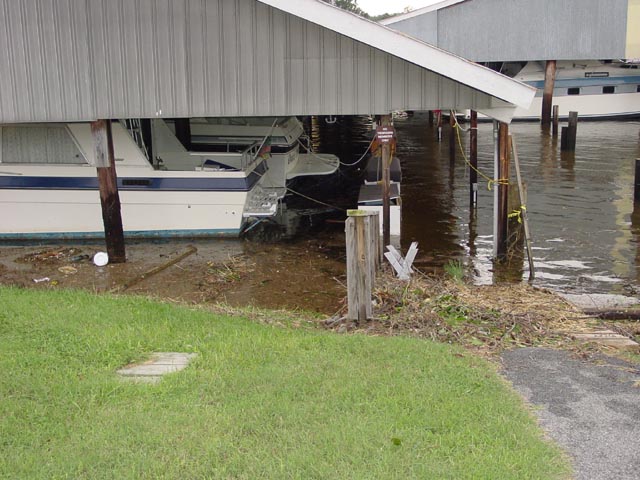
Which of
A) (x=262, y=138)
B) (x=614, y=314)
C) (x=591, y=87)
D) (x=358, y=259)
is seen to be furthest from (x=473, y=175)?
(x=591, y=87)

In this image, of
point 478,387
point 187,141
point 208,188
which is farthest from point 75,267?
point 478,387

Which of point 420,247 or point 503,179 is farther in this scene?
point 420,247

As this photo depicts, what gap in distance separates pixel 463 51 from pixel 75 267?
2863cm

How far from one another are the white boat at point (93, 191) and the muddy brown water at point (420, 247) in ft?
1.40

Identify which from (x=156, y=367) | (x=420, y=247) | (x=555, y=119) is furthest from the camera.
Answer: (x=555, y=119)

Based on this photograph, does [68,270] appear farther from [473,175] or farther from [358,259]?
[473,175]

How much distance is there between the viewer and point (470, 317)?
842 centimetres

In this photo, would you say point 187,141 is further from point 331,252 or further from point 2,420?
point 2,420

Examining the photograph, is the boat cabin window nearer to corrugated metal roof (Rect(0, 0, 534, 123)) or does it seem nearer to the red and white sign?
corrugated metal roof (Rect(0, 0, 534, 123))

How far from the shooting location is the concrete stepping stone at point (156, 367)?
625 centimetres

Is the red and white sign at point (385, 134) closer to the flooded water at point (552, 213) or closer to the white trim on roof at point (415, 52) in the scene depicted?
the white trim on roof at point (415, 52)

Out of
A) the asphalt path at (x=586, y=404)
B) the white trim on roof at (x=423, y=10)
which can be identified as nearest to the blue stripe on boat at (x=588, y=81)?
the white trim on roof at (x=423, y=10)

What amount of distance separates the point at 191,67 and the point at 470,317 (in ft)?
23.4

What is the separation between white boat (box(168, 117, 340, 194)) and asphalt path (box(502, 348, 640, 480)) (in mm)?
12889
